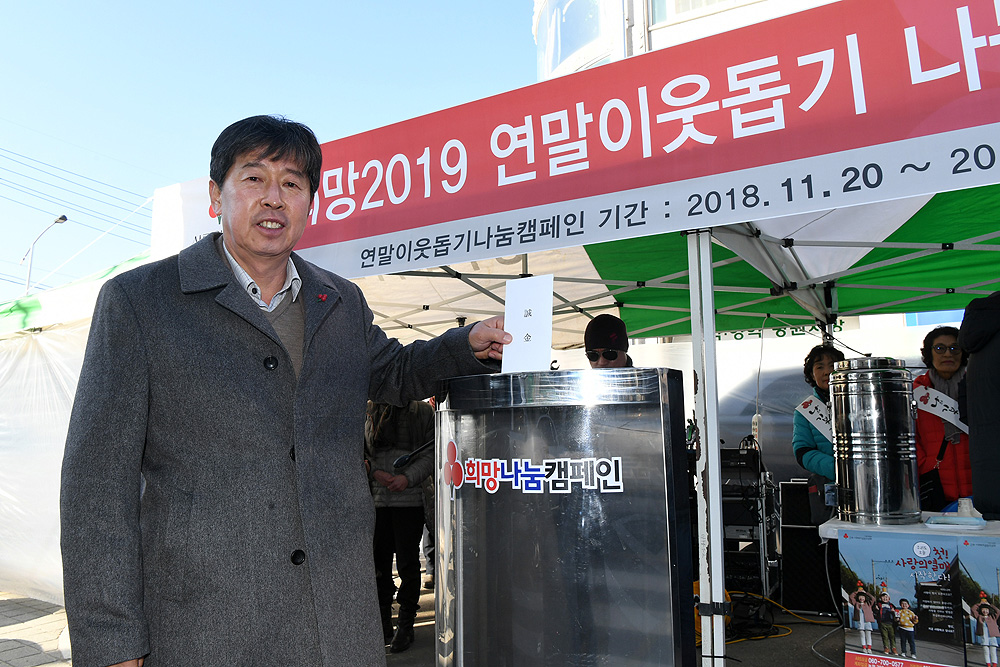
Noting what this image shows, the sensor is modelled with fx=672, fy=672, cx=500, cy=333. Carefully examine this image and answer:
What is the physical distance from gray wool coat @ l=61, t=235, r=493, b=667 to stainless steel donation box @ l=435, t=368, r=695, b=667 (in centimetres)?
26

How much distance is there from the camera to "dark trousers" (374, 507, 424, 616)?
14.4 ft

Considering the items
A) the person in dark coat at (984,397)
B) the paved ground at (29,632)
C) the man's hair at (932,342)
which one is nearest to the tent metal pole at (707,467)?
the person in dark coat at (984,397)

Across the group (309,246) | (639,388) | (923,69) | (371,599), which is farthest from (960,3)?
(309,246)

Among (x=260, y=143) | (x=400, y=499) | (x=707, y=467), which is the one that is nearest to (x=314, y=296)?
(x=260, y=143)

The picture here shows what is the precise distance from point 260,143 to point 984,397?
2712 mm

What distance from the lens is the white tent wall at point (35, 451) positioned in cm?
603

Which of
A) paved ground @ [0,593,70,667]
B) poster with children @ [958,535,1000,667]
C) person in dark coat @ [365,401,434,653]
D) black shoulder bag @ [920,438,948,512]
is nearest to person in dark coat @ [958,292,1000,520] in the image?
poster with children @ [958,535,1000,667]

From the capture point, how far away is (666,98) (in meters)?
2.55

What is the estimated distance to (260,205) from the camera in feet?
4.46

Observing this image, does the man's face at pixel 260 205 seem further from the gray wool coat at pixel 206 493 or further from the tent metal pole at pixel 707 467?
the tent metal pole at pixel 707 467

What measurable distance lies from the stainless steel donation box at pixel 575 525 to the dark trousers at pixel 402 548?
3.29 metres

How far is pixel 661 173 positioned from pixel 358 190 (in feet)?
5.17

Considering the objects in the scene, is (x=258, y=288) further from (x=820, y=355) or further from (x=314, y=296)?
(x=820, y=355)

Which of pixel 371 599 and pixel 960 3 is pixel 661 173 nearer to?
pixel 960 3
